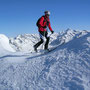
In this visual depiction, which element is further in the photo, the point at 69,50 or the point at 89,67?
the point at 69,50

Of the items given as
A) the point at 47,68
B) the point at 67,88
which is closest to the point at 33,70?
the point at 47,68

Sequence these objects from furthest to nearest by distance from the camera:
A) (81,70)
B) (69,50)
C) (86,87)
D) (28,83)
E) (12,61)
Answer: (12,61), (69,50), (28,83), (81,70), (86,87)

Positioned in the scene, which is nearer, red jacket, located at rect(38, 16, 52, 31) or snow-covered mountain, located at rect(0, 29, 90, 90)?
snow-covered mountain, located at rect(0, 29, 90, 90)

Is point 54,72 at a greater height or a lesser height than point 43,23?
lesser

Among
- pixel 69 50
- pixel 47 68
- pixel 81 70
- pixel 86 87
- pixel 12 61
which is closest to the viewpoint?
pixel 86 87

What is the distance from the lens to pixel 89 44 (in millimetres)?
8289

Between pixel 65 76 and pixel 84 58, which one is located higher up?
pixel 84 58

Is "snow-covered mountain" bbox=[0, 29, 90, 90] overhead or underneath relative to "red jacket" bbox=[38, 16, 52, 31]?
underneath

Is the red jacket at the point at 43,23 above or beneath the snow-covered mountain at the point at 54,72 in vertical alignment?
above

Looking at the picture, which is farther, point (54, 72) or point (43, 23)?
point (43, 23)

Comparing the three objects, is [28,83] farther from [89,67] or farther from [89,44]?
[89,44]

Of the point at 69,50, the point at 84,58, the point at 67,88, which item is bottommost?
the point at 67,88

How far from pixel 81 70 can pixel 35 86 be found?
82.9 inches

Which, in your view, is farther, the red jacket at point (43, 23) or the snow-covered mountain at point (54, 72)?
the red jacket at point (43, 23)
